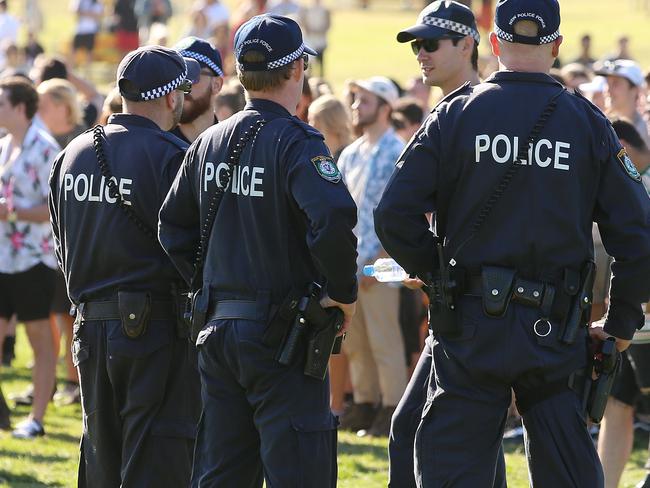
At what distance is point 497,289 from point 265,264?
0.91m

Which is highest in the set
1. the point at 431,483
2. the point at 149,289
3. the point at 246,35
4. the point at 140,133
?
the point at 246,35

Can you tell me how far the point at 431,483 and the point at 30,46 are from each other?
48.4ft

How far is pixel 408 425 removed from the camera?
527cm

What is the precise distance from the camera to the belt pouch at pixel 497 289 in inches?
177

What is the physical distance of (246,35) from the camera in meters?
4.97

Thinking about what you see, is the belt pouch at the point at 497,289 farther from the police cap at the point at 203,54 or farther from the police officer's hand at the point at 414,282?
the police cap at the point at 203,54

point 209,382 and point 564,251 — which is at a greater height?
point 564,251

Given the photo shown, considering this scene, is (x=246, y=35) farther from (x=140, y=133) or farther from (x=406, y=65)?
(x=406, y=65)

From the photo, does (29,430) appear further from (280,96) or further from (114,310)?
(280,96)

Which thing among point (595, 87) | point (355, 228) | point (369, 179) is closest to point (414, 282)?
point (369, 179)

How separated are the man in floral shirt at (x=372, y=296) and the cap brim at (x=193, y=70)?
101 inches

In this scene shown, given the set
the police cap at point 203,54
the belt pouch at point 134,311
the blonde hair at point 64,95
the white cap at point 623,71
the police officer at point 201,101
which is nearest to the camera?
the belt pouch at point 134,311

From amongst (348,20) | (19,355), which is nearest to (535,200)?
(19,355)

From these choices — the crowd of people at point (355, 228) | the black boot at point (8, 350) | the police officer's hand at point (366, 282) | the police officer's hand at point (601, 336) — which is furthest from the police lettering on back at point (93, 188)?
the black boot at point (8, 350)
